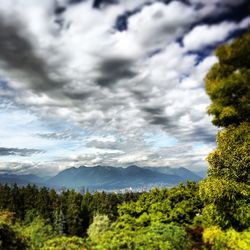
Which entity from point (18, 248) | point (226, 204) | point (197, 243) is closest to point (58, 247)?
point (18, 248)

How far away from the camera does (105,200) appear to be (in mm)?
96000

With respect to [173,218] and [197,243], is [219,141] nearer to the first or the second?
[197,243]

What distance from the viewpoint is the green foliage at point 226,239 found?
13.5 meters

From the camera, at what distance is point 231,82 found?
8.64 m

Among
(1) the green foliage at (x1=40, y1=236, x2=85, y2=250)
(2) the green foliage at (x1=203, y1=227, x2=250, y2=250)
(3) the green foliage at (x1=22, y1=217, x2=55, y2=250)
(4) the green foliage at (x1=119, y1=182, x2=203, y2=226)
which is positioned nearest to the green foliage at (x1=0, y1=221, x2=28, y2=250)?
(1) the green foliage at (x1=40, y1=236, x2=85, y2=250)

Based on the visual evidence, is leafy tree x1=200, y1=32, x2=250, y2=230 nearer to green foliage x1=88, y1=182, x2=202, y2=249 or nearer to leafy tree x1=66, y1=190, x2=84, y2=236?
green foliage x1=88, y1=182, x2=202, y2=249

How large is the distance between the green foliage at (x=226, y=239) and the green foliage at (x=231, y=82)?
4.81 meters

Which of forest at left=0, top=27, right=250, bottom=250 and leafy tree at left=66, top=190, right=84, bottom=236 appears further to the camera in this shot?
leafy tree at left=66, top=190, right=84, bottom=236

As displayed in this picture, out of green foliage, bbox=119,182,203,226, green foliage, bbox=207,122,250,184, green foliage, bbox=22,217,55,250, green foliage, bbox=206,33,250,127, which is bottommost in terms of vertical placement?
green foliage, bbox=22,217,55,250

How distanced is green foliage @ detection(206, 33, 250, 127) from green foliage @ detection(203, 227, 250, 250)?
189 inches

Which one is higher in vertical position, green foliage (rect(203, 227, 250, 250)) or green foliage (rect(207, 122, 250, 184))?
green foliage (rect(207, 122, 250, 184))

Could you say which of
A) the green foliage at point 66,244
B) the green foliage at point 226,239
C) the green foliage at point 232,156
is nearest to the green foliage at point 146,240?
the green foliage at point 66,244

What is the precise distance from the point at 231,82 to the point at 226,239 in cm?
777

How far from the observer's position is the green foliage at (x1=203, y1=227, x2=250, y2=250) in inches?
531
